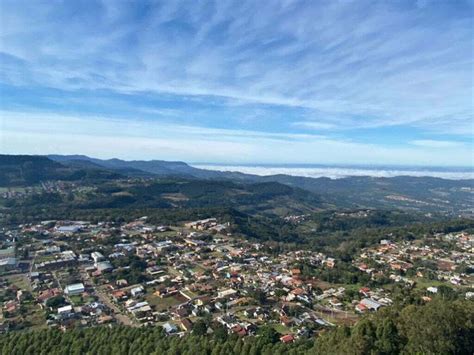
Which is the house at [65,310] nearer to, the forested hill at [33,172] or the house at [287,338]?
the house at [287,338]

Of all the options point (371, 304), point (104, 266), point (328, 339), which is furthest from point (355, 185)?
point (328, 339)

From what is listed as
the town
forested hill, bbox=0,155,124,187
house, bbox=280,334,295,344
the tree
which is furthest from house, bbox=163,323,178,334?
forested hill, bbox=0,155,124,187

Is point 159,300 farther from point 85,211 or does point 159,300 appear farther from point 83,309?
point 85,211

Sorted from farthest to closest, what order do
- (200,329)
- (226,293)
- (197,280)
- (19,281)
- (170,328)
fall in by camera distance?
(19,281) → (197,280) → (226,293) → (170,328) → (200,329)

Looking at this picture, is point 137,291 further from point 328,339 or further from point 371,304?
point 328,339

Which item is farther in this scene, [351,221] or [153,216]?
[351,221]

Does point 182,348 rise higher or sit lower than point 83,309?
A: higher

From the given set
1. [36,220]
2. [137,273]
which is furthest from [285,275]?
[36,220]

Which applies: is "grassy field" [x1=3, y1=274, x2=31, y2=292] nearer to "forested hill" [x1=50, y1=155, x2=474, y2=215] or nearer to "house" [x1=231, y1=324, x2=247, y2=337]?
"house" [x1=231, y1=324, x2=247, y2=337]
